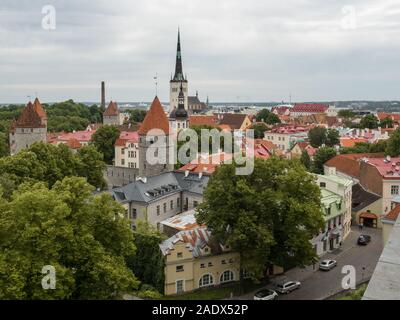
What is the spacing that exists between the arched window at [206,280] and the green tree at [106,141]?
39.6 metres

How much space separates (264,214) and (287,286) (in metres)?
3.85

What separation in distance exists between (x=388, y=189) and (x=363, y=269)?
12470 millimetres

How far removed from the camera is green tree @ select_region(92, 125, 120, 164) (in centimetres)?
6212

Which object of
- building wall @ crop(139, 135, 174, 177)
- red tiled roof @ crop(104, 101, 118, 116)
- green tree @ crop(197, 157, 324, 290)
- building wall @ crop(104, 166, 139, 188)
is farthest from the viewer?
red tiled roof @ crop(104, 101, 118, 116)

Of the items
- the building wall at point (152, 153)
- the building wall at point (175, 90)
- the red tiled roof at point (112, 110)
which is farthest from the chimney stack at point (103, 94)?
the building wall at point (152, 153)

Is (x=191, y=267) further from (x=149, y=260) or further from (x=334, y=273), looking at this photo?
(x=334, y=273)

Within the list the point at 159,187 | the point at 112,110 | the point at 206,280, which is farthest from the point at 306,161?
the point at 112,110

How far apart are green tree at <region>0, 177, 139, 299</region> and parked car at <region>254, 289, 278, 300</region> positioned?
7.14 metres

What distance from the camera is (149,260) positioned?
24516mm

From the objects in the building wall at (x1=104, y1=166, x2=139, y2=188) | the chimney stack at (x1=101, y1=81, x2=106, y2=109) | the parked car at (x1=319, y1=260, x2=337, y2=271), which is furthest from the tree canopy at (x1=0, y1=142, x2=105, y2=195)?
the chimney stack at (x1=101, y1=81, x2=106, y2=109)

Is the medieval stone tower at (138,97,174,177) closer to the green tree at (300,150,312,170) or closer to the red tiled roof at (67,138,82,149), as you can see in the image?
the green tree at (300,150,312,170)

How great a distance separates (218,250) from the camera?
83.8ft

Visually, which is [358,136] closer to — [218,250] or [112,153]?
[112,153]
